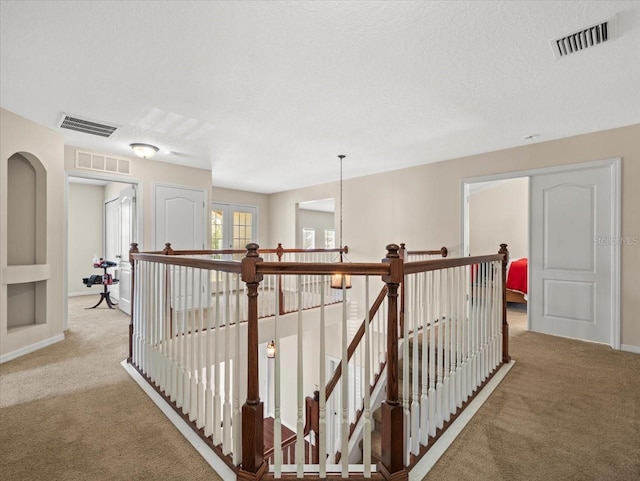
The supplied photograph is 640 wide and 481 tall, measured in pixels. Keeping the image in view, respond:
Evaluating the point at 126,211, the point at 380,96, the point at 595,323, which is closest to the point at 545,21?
the point at 380,96

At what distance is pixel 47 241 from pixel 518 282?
695 centimetres

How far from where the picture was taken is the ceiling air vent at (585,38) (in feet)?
6.11

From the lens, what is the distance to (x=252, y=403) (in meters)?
1.53

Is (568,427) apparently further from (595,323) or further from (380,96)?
(380,96)

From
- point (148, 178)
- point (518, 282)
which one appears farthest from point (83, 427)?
point (518, 282)

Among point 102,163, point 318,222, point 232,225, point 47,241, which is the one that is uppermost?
point 102,163

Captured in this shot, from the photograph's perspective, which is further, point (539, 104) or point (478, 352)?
point (539, 104)

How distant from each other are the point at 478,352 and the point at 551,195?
262cm

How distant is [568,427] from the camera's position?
201cm

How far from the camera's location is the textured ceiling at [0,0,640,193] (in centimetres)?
178

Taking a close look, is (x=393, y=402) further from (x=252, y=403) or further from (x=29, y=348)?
(x=29, y=348)

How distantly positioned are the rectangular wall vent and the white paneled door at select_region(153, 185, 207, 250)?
512mm

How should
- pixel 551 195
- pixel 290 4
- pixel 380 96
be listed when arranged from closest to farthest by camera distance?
1. pixel 290 4
2. pixel 380 96
3. pixel 551 195

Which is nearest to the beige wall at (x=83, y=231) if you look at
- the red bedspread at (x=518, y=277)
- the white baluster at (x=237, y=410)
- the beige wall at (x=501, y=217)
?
the white baluster at (x=237, y=410)
